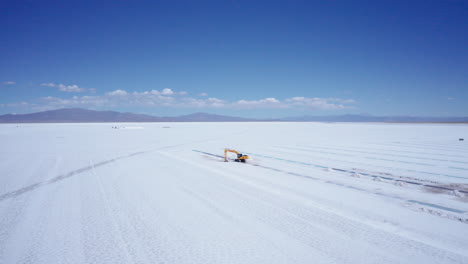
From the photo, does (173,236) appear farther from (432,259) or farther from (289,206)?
(432,259)

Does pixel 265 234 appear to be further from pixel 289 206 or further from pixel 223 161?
pixel 223 161

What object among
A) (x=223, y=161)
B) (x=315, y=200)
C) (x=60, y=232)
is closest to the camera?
(x=60, y=232)

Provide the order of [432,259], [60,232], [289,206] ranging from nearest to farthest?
[432,259] → [60,232] → [289,206]

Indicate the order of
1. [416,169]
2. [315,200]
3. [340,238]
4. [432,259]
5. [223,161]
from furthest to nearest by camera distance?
[223,161] < [416,169] < [315,200] < [340,238] < [432,259]

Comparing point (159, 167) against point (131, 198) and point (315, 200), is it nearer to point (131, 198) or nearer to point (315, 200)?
point (131, 198)

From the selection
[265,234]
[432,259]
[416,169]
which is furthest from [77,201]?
[416,169]

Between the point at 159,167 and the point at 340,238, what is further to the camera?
the point at 159,167

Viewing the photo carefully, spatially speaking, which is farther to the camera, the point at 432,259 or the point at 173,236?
the point at 173,236

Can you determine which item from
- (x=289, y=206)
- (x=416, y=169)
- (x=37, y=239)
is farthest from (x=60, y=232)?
(x=416, y=169)

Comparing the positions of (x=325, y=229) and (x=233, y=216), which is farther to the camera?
(x=233, y=216)
